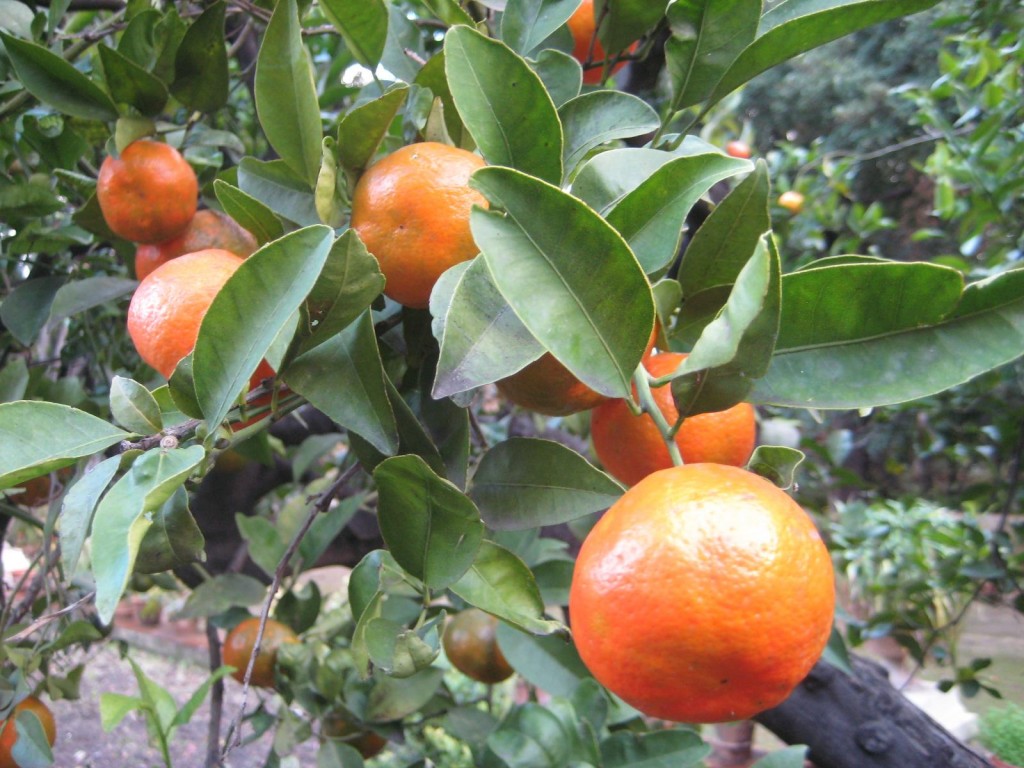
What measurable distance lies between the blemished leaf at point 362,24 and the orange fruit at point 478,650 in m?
0.63

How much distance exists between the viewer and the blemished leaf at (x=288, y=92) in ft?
1.50

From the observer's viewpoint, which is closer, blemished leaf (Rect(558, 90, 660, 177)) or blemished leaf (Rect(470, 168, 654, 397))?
blemished leaf (Rect(470, 168, 654, 397))

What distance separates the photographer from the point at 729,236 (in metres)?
0.44

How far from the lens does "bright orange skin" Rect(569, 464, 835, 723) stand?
321 mm

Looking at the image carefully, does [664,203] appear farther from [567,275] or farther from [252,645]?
[252,645]

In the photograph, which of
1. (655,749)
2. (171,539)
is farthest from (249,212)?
(655,749)

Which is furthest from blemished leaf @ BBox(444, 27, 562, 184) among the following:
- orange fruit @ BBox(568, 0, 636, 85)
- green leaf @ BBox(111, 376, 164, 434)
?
orange fruit @ BBox(568, 0, 636, 85)

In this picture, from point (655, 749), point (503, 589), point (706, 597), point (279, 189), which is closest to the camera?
point (706, 597)

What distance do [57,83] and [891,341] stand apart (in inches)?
23.5

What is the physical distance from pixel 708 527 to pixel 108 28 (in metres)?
0.74

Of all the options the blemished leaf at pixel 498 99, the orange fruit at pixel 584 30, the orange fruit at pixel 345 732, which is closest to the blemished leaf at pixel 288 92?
the blemished leaf at pixel 498 99

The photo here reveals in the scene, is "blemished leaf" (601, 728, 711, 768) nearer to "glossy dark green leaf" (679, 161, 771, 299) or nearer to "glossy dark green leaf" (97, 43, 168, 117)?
"glossy dark green leaf" (679, 161, 771, 299)

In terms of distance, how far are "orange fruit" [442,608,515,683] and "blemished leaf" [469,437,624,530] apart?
1.54 feet

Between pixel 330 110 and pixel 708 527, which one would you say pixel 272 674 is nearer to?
pixel 708 527
